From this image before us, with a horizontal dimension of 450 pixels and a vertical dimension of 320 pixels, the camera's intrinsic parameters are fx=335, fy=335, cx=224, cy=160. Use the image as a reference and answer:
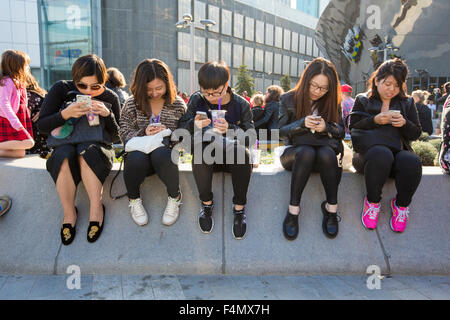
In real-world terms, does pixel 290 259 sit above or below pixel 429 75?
below

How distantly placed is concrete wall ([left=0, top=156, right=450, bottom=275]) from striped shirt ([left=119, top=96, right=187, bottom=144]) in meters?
0.47

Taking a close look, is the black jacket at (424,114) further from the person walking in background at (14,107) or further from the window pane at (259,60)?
the window pane at (259,60)

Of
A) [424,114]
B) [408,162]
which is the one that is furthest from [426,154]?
[408,162]

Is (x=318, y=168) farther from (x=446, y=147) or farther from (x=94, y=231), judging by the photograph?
(x=94, y=231)

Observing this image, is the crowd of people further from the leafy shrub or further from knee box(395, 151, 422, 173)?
the leafy shrub

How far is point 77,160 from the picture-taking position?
9.68ft

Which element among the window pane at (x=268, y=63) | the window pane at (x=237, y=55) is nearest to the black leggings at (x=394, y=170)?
the window pane at (x=237, y=55)

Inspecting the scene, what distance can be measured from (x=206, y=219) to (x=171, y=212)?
322 millimetres

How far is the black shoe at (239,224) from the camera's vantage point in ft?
9.58

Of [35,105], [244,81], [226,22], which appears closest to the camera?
[35,105]
